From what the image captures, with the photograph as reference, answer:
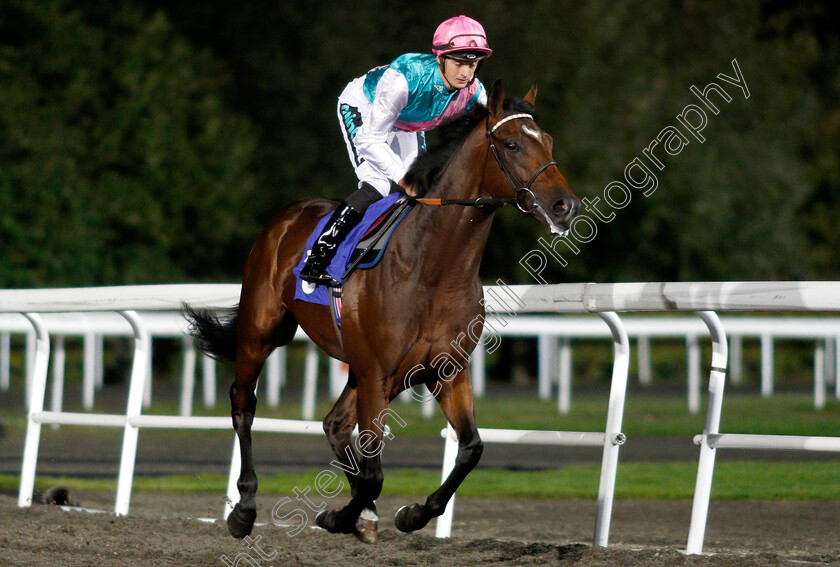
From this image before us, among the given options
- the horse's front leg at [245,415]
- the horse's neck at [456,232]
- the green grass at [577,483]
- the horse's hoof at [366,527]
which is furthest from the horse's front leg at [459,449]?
the green grass at [577,483]

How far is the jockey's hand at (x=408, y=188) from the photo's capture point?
4152mm

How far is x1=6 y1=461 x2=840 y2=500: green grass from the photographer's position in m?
6.72

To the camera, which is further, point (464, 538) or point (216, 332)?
point (216, 332)

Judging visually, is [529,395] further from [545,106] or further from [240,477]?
[240,477]

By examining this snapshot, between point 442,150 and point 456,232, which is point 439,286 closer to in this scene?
point 456,232

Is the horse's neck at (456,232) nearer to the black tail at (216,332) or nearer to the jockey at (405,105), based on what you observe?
the jockey at (405,105)

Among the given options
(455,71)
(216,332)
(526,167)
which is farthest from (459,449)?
(216,332)

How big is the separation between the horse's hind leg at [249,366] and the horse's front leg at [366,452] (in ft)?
2.12

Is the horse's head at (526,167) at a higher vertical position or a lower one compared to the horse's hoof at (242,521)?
higher

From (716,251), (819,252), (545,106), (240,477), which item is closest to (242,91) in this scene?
(545,106)

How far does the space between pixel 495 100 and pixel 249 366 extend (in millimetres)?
1792

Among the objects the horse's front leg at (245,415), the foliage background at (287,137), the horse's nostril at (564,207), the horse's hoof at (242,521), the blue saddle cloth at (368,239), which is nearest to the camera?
the horse's nostril at (564,207)

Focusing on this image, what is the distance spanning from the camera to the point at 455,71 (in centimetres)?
424

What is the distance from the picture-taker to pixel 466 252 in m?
4.00
